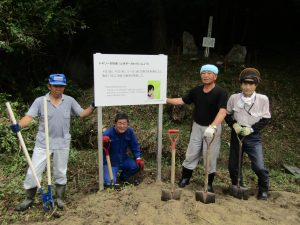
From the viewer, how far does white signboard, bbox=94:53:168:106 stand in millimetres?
4539

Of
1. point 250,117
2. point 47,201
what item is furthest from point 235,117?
point 47,201

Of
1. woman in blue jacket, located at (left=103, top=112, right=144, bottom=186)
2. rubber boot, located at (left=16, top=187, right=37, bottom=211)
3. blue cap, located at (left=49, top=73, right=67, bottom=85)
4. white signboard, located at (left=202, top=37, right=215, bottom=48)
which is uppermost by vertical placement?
white signboard, located at (left=202, top=37, right=215, bottom=48)

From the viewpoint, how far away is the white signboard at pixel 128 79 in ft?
14.9

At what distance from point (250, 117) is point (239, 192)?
1.06m

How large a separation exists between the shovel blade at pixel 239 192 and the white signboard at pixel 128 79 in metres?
1.61

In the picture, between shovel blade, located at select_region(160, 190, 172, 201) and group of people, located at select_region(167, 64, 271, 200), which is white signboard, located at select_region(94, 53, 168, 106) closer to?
group of people, located at select_region(167, 64, 271, 200)

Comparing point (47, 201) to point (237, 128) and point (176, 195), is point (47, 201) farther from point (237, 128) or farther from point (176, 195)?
point (237, 128)

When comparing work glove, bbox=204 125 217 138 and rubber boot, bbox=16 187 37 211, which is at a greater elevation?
work glove, bbox=204 125 217 138

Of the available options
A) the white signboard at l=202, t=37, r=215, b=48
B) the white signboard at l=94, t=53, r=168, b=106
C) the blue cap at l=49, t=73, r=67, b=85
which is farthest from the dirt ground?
the white signboard at l=202, t=37, r=215, b=48

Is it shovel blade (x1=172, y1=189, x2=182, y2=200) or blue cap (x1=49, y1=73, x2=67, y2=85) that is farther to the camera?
shovel blade (x1=172, y1=189, x2=182, y2=200)

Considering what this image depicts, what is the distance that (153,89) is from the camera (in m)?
4.99

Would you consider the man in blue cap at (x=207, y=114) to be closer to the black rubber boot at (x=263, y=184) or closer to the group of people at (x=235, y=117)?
the group of people at (x=235, y=117)

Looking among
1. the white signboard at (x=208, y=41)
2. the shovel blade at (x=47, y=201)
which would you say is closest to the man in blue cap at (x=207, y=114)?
the shovel blade at (x=47, y=201)

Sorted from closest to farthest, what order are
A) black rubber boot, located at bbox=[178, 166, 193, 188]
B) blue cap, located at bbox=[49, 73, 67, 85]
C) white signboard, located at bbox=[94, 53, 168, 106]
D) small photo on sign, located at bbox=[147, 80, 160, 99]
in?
blue cap, located at bbox=[49, 73, 67, 85]
white signboard, located at bbox=[94, 53, 168, 106]
small photo on sign, located at bbox=[147, 80, 160, 99]
black rubber boot, located at bbox=[178, 166, 193, 188]
